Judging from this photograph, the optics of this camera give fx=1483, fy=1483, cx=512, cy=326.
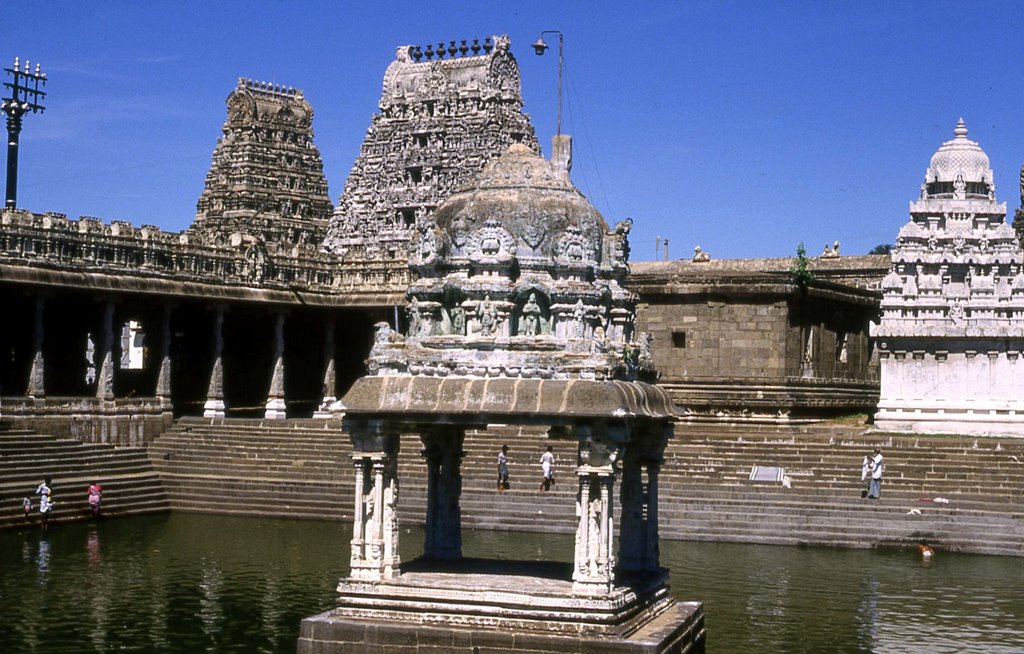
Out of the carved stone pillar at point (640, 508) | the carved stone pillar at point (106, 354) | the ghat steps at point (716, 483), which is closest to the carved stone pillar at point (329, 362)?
the ghat steps at point (716, 483)

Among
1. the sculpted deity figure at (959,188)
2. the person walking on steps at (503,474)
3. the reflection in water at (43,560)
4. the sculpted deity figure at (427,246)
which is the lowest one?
the reflection in water at (43,560)

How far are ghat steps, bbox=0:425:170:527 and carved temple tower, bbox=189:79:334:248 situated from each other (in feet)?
73.7

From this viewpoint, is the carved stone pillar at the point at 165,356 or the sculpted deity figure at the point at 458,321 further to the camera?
the carved stone pillar at the point at 165,356

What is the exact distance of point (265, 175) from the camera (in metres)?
56.5

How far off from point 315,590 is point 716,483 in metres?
11.1

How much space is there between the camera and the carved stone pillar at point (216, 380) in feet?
129

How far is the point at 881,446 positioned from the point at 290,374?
22.6 m

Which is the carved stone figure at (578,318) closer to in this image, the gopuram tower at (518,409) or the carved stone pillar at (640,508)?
the gopuram tower at (518,409)

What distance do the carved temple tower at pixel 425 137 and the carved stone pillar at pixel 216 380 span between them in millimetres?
12365

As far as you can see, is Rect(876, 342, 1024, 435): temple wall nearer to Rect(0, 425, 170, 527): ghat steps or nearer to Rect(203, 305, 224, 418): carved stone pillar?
Rect(203, 305, 224, 418): carved stone pillar

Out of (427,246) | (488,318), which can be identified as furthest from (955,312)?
(488,318)

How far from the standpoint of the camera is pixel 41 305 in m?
34.2

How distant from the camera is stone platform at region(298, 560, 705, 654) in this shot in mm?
13555

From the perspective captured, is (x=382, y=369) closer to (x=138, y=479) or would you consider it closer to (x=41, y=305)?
(x=138, y=479)
